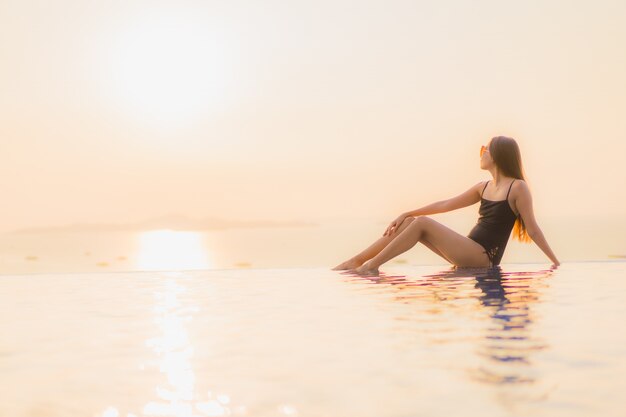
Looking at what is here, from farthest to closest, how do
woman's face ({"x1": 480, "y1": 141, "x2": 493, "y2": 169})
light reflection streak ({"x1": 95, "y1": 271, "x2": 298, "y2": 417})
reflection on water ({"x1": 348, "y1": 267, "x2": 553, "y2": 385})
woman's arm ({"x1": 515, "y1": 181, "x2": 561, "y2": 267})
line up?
woman's face ({"x1": 480, "y1": 141, "x2": 493, "y2": 169}) → woman's arm ({"x1": 515, "y1": 181, "x2": 561, "y2": 267}) → reflection on water ({"x1": 348, "y1": 267, "x2": 553, "y2": 385}) → light reflection streak ({"x1": 95, "y1": 271, "x2": 298, "y2": 417})

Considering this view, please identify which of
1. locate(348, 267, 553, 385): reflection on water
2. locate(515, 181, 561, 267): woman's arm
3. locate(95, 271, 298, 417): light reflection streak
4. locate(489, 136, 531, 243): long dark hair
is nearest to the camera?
locate(95, 271, 298, 417): light reflection streak

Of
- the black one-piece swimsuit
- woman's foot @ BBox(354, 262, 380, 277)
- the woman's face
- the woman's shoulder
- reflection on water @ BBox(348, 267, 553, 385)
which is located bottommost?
woman's foot @ BBox(354, 262, 380, 277)

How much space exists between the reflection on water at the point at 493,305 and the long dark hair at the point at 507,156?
103 cm

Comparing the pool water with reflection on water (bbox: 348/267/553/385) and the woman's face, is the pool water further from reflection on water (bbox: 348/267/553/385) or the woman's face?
the woman's face

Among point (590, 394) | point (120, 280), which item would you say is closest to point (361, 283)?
point (120, 280)

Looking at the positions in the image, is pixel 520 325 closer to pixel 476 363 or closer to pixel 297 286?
pixel 476 363

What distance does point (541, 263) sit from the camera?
8812 mm

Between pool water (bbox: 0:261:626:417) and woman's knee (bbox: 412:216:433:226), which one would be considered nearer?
pool water (bbox: 0:261:626:417)

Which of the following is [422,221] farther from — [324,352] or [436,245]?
[324,352]

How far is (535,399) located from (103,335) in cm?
237

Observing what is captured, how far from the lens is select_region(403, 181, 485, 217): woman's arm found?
796cm

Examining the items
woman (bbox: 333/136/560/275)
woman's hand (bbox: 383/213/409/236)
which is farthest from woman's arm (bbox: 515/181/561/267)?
woman's hand (bbox: 383/213/409/236)

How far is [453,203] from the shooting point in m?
8.04

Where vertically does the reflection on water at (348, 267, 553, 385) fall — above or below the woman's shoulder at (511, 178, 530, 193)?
below
